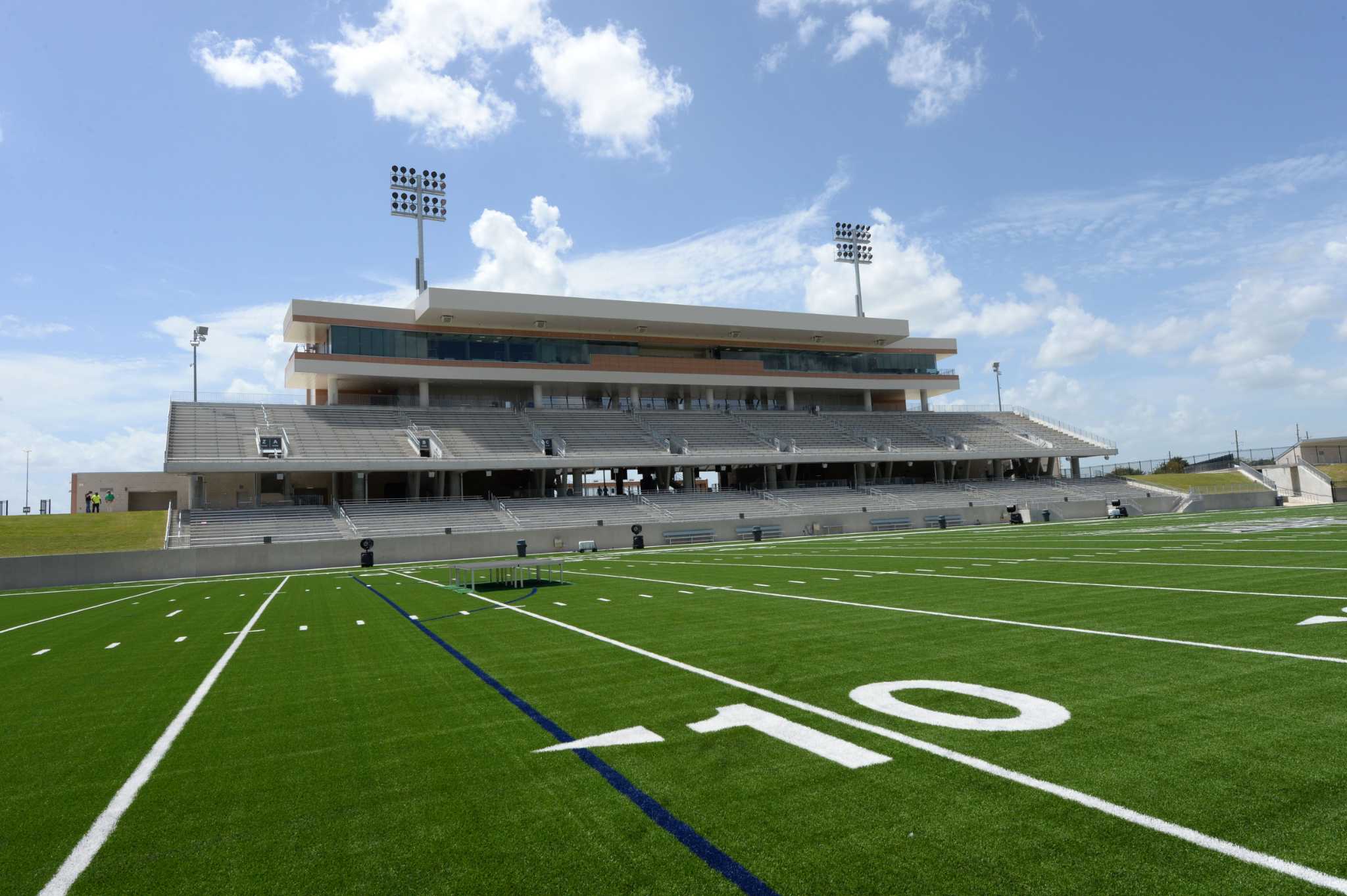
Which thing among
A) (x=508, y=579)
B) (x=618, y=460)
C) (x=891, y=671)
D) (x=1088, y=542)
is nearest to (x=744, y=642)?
(x=891, y=671)

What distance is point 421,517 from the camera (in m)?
38.8

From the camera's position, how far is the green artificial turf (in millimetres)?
3795

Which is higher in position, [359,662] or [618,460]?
[618,460]

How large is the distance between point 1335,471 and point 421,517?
65.1m

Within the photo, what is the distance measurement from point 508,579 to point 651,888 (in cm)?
1817

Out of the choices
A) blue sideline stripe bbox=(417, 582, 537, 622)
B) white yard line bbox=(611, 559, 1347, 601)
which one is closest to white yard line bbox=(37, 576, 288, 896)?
blue sideline stripe bbox=(417, 582, 537, 622)

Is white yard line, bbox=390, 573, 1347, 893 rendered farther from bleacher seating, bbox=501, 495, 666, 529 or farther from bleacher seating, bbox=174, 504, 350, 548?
bleacher seating, bbox=501, 495, 666, 529

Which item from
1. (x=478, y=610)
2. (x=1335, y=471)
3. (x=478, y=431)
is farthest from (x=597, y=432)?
(x=1335, y=471)

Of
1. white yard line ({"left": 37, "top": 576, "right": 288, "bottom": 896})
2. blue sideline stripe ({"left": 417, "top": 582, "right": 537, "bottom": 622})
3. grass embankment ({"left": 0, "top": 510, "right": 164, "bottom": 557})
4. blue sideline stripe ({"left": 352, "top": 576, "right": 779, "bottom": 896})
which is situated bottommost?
blue sideline stripe ({"left": 417, "top": 582, "right": 537, "bottom": 622})

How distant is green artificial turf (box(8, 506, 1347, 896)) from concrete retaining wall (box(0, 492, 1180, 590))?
773 inches

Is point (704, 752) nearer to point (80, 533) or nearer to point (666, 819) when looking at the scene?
point (666, 819)

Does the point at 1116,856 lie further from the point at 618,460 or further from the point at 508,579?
the point at 618,460

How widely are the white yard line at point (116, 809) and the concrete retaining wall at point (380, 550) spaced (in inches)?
1009

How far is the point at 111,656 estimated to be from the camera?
11008 mm
